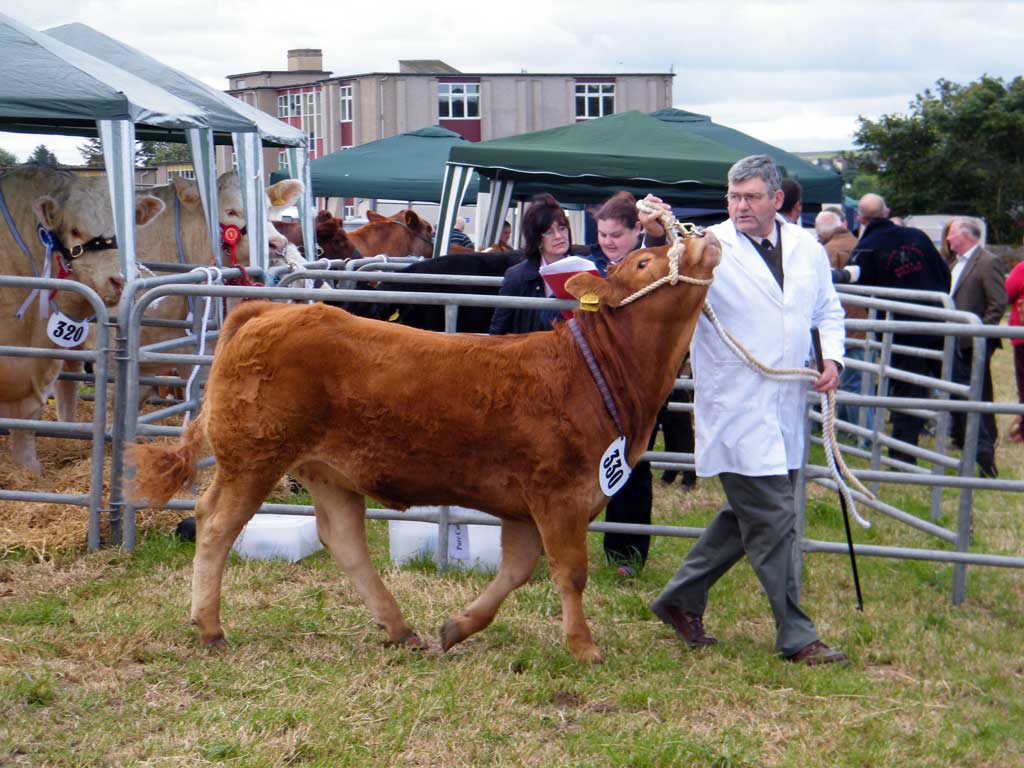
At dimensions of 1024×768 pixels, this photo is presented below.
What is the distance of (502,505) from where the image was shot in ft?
15.1

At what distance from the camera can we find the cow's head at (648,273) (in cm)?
447

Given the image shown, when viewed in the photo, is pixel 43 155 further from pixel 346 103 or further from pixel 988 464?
pixel 346 103

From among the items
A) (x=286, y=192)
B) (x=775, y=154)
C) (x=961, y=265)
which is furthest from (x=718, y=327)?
(x=775, y=154)

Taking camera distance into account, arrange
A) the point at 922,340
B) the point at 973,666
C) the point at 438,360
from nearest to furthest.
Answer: the point at 438,360 → the point at 973,666 → the point at 922,340

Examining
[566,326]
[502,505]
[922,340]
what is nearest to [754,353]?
[566,326]

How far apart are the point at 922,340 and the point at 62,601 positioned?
21.8 feet

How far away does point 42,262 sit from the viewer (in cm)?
788

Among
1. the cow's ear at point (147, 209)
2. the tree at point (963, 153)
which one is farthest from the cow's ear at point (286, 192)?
the tree at point (963, 153)

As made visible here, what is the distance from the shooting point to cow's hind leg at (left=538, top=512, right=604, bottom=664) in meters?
4.48

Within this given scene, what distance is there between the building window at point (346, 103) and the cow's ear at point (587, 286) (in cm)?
5191

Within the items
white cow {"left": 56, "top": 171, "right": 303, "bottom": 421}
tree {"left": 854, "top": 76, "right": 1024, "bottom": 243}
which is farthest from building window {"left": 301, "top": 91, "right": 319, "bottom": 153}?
white cow {"left": 56, "top": 171, "right": 303, "bottom": 421}

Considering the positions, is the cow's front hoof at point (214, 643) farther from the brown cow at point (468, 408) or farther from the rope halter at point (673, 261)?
the rope halter at point (673, 261)

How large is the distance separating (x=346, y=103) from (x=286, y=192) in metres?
44.5

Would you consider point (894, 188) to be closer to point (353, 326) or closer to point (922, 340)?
point (922, 340)
